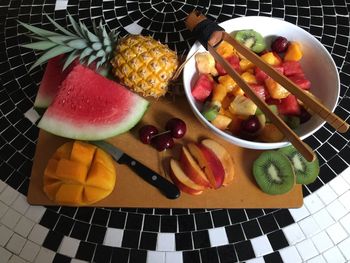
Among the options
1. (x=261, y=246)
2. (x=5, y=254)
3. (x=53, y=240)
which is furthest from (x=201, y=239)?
(x=5, y=254)

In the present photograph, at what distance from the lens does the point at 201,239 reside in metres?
0.84

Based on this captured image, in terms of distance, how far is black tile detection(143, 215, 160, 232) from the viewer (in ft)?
2.79

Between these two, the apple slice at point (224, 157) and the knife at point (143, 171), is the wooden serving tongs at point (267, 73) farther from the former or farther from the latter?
the knife at point (143, 171)

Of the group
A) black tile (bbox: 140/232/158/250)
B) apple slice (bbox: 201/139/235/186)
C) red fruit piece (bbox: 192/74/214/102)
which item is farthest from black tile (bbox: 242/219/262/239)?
red fruit piece (bbox: 192/74/214/102)

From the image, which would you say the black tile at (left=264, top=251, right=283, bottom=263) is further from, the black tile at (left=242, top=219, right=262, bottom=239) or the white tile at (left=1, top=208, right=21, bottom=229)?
the white tile at (left=1, top=208, right=21, bottom=229)

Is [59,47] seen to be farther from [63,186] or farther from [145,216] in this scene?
[145,216]

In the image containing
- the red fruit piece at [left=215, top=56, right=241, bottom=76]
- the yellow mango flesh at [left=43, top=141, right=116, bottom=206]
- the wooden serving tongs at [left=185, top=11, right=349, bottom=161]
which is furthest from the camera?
the red fruit piece at [left=215, top=56, right=241, bottom=76]

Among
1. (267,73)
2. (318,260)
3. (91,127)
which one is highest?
(267,73)

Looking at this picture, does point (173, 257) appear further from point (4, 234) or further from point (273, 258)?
point (4, 234)

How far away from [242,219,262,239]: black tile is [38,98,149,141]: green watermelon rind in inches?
14.3

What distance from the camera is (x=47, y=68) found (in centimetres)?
100

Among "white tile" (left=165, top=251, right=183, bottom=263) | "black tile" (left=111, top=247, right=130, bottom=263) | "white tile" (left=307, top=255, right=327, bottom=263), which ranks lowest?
"black tile" (left=111, top=247, right=130, bottom=263)

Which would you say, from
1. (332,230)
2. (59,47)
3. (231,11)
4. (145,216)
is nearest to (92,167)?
(145,216)

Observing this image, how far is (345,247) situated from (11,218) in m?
0.79
